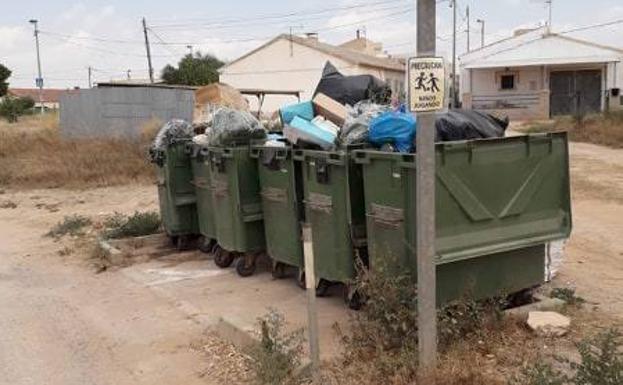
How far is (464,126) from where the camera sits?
5664 millimetres

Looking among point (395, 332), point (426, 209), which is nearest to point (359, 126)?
point (395, 332)

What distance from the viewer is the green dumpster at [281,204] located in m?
6.77

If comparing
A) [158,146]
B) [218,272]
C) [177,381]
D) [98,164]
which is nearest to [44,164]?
[98,164]

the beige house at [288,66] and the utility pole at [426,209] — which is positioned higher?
the beige house at [288,66]

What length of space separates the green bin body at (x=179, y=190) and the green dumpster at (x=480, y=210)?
3.47 metres

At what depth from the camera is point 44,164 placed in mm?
18609

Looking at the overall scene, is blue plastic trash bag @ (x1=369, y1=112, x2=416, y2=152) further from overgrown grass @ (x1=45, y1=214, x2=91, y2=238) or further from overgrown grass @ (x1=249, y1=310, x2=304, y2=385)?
overgrown grass @ (x1=45, y1=214, x2=91, y2=238)

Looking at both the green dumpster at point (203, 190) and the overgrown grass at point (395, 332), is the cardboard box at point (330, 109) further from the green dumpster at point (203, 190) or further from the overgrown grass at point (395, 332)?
the overgrown grass at point (395, 332)

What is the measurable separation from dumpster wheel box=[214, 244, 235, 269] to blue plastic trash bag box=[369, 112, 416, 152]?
2790 millimetres

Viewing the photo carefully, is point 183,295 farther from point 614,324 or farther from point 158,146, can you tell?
point 614,324

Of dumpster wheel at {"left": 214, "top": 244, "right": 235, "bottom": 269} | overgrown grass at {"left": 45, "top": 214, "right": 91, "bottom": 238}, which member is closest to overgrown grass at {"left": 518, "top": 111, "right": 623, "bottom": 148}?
overgrown grass at {"left": 45, "top": 214, "right": 91, "bottom": 238}

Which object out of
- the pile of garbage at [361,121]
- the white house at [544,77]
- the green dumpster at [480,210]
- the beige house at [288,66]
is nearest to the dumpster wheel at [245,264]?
the pile of garbage at [361,121]

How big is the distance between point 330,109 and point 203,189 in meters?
2.10

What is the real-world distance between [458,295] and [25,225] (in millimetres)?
9116
